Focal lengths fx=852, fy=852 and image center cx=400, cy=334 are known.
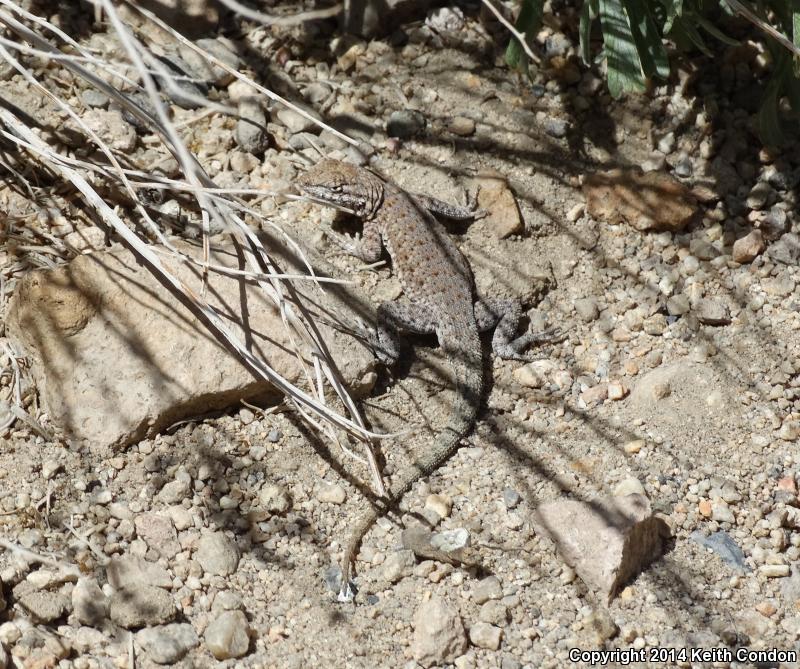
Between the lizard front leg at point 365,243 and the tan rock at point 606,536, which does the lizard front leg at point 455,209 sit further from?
the tan rock at point 606,536

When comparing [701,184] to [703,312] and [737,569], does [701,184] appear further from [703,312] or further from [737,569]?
[737,569]

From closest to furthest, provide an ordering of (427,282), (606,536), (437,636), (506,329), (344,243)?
1. (437,636)
2. (606,536)
3. (506,329)
4. (427,282)
5. (344,243)

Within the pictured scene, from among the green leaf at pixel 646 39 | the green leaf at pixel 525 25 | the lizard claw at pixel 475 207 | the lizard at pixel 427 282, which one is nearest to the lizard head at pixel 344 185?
the lizard at pixel 427 282

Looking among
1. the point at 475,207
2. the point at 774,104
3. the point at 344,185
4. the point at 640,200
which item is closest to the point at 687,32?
the point at 774,104

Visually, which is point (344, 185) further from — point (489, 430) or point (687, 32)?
point (687, 32)

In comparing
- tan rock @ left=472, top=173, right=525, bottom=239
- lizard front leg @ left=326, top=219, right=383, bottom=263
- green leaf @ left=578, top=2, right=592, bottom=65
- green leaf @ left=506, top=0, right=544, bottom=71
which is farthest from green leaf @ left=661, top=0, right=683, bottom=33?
lizard front leg @ left=326, top=219, right=383, bottom=263

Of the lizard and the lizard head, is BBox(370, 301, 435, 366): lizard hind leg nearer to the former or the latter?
the lizard

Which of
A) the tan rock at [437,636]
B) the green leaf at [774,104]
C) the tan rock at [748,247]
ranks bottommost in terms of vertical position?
the tan rock at [437,636]
